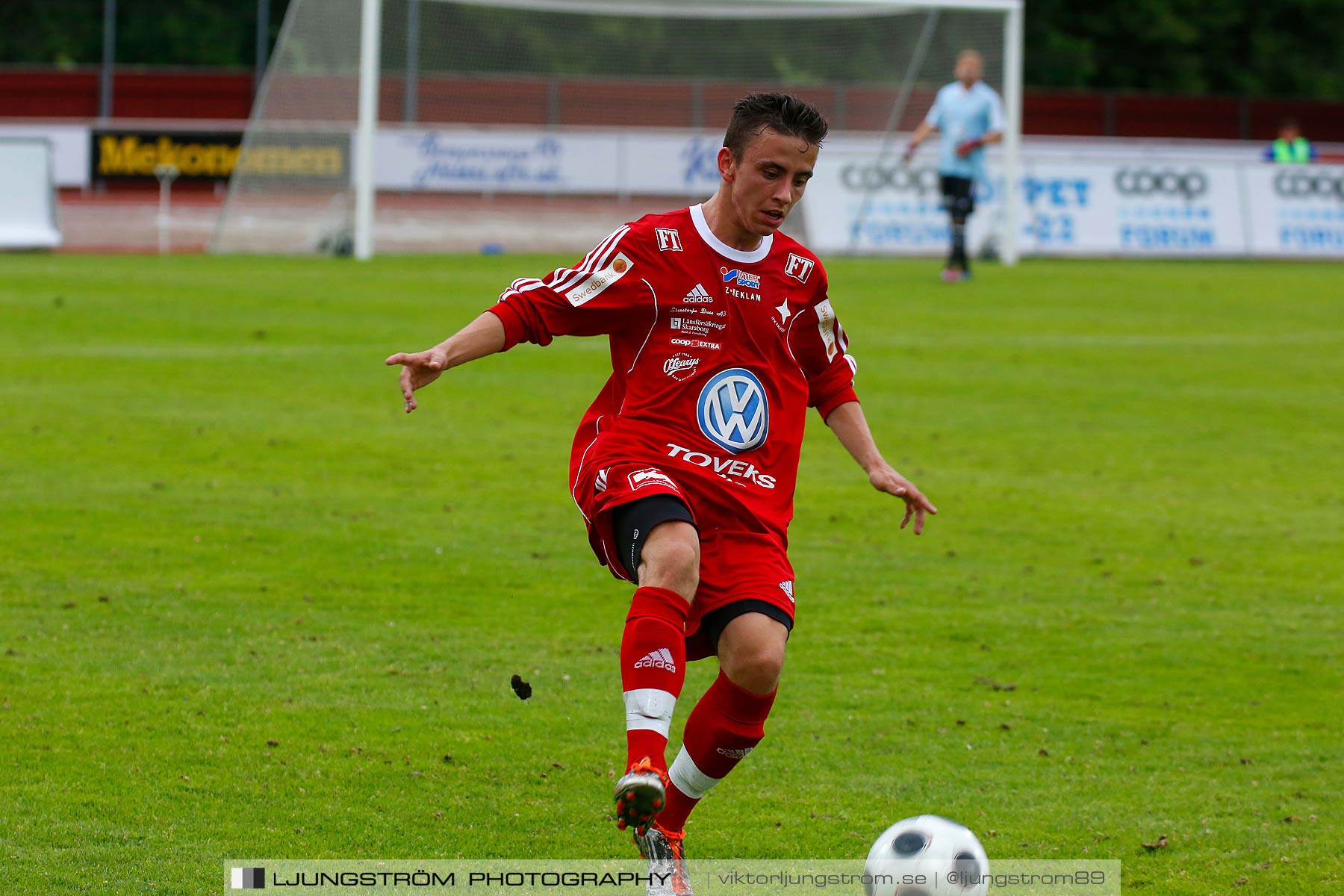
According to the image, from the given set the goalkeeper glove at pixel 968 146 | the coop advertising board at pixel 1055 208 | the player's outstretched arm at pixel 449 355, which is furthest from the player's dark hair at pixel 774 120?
the coop advertising board at pixel 1055 208

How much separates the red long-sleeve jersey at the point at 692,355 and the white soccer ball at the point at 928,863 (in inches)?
34.9

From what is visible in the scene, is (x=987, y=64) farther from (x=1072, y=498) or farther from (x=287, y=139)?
(x=1072, y=498)

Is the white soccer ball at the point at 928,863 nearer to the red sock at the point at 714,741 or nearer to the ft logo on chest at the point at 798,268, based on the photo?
the red sock at the point at 714,741

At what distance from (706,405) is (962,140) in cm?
1612

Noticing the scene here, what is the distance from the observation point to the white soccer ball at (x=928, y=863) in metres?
3.74

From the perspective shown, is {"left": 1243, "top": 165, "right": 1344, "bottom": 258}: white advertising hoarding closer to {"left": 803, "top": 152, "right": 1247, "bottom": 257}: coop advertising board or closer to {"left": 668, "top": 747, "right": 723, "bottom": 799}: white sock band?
{"left": 803, "top": 152, "right": 1247, "bottom": 257}: coop advertising board

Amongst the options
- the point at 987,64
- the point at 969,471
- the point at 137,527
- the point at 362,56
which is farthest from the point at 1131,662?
the point at 987,64

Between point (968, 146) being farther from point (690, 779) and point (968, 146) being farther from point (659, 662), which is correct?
point (659, 662)

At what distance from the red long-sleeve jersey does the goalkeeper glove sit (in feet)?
51.1

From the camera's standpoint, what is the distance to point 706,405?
4.32 meters

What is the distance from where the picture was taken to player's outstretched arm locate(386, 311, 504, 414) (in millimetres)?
4031

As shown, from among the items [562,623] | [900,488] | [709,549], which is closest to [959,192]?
[562,623]

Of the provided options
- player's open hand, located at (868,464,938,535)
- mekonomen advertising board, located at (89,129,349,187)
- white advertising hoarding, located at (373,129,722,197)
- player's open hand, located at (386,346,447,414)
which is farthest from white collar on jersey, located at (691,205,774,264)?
mekonomen advertising board, located at (89,129,349,187)

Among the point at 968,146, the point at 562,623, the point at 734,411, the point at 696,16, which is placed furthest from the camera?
the point at 696,16
